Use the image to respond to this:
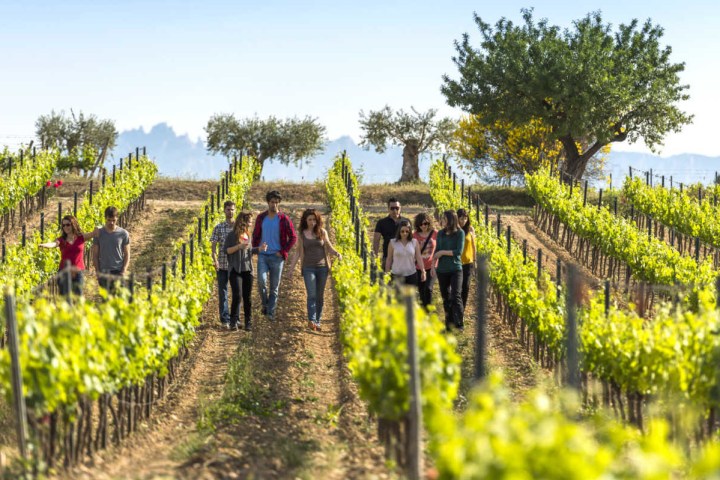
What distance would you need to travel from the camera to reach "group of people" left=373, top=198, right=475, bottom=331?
1197 centimetres

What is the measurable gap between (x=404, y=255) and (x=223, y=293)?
7.97 feet

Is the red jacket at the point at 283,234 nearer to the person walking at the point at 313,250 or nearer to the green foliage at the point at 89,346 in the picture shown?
the person walking at the point at 313,250

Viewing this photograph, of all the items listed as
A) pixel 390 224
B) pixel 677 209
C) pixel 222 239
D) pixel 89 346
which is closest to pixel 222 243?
pixel 222 239

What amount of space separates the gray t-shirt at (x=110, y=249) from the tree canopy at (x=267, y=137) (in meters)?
32.0

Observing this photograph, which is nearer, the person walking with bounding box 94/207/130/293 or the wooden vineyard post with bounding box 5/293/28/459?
the wooden vineyard post with bounding box 5/293/28/459

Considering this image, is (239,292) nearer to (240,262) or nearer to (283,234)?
(240,262)

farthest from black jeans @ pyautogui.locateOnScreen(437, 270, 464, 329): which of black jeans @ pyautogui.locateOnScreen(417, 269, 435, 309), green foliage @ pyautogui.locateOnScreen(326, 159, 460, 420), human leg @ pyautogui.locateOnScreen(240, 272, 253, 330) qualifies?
green foliage @ pyautogui.locateOnScreen(326, 159, 460, 420)

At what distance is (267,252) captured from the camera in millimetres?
12750

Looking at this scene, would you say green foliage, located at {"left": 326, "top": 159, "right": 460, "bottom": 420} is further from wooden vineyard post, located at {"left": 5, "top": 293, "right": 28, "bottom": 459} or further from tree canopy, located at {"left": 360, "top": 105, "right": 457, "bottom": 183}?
tree canopy, located at {"left": 360, "top": 105, "right": 457, "bottom": 183}

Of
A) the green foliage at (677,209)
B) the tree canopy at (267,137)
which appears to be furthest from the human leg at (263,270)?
the tree canopy at (267,137)

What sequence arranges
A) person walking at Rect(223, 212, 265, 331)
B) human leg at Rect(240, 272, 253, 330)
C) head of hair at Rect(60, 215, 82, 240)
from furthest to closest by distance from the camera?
human leg at Rect(240, 272, 253, 330) < person walking at Rect(223, 212, 265, 331) < head of hair at Rect(60, 215, 82, 240)

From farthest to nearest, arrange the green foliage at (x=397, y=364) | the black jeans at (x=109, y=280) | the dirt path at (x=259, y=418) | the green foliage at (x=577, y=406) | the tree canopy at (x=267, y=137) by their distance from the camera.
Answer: the tree canopy at (x=267, y=137)
the black jeans at (x=109, y=280)
the dirt path at (x=259, y=418)
the green foliage at (x=397, y=364)
the green foliage at (x=577, y=406)

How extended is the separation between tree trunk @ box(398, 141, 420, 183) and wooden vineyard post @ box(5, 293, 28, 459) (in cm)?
2690

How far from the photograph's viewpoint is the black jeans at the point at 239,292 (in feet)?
41.5
